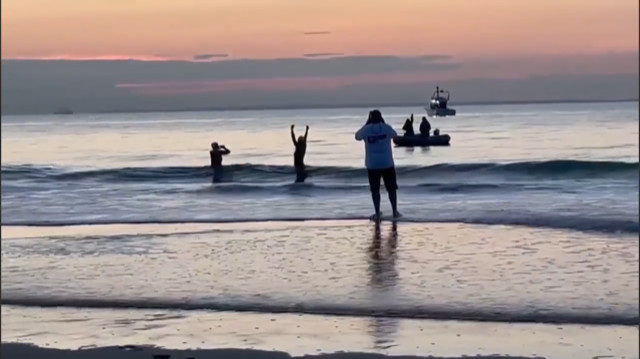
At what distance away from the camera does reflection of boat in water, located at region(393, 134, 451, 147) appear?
43844 millimetres

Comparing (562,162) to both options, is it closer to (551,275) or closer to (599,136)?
(551,275)

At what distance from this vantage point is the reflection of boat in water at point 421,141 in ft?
144

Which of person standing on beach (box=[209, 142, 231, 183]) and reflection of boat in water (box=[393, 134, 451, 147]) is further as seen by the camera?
reflection of boat in water (box=[393, 134, 451, 147])

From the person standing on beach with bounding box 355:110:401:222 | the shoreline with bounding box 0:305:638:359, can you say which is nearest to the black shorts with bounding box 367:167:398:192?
the person standing on beach with bounding box 355:110:401:222

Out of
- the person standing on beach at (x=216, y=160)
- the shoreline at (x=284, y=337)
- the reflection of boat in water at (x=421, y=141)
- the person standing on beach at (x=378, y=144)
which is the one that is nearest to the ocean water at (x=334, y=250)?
the shoreline at (x=284, y=337)

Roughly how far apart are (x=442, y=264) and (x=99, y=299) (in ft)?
11.5

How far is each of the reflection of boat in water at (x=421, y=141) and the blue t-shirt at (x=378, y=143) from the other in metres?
29.0

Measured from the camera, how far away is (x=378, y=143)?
47.9 ft

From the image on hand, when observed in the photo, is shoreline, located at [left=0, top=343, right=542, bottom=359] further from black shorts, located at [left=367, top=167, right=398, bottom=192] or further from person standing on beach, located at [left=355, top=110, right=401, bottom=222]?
black shorts, located at [left=367, top=167, right=398, bottom=192]

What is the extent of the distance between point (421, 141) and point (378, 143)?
3040cm

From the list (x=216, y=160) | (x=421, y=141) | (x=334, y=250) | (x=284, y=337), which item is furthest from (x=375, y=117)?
(x=421, y=141)

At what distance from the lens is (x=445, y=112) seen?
87688 millimetres

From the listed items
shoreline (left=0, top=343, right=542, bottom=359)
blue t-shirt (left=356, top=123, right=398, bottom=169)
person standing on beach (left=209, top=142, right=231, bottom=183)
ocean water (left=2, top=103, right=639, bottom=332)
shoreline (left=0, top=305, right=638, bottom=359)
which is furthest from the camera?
person standing on beach (left=209, top=142, right=231, bottom=183)

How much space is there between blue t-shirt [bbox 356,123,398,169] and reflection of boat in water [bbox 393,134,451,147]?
29049mm
